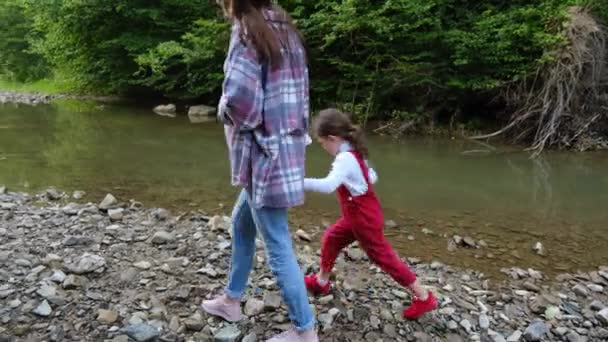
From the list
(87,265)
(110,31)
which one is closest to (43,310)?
(87,265)

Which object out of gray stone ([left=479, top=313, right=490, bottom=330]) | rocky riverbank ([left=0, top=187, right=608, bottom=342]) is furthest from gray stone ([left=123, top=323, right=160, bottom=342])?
gray stone ([left=479, top=313, right=490, bottom=330])

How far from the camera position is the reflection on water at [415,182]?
5669mm

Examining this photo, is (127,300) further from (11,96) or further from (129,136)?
(11,96)

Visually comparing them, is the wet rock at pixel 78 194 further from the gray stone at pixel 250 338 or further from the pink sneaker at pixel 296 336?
the pink sneaker at pixel 296 336

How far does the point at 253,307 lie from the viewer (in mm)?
3150

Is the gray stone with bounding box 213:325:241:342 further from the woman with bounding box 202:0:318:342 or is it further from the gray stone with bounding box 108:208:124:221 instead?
the gray stone with bounding box 108:208:124:221

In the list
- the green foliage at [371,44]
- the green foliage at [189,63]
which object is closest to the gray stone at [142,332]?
the green foliage at [371,44]

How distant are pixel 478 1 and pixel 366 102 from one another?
3563 mm

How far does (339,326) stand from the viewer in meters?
3.12

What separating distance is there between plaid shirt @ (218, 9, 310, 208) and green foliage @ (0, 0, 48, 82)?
29.2 meters

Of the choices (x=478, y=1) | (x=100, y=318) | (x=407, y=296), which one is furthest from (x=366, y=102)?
(x=100, y=318)

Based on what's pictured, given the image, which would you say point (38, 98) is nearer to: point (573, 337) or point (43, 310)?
point (43, 310)

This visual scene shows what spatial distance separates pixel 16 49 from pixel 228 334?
30649 mm

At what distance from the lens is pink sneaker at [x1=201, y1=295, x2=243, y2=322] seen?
301cm
